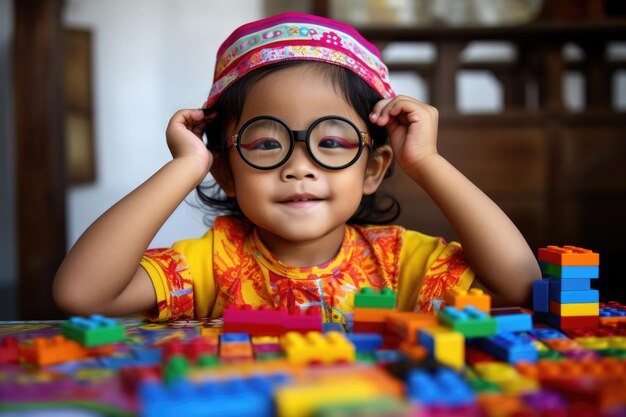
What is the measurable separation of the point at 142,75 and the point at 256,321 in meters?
3.21

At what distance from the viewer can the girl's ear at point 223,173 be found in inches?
46.8

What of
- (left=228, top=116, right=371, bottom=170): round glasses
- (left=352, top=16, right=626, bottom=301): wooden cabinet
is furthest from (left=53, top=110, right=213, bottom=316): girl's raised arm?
(left=352, top=16, right=626, bottom=301): wooden cabinet

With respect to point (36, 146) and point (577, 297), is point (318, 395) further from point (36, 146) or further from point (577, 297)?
point (36, 146)

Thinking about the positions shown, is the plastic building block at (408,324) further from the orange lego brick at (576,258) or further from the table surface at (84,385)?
the orange lego brick at (576,258)

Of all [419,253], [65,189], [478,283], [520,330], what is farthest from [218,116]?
[65,189]

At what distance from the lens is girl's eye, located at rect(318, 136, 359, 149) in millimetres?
1022

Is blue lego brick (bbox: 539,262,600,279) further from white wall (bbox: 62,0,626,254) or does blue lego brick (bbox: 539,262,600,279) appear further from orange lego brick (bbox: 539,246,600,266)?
white wall (bbox: 62,0,626,254)

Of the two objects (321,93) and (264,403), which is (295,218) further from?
(264,403)

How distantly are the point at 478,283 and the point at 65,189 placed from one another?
7.62 feet

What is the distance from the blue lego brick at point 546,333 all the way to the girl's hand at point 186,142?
1.89ft

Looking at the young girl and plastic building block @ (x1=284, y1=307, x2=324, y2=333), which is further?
the young girl

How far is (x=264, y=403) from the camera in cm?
49

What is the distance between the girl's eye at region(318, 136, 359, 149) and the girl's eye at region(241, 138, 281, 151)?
0.07 metres

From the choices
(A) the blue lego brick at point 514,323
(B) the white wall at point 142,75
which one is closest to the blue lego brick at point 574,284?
(A) the blue lego brick at point 514,323
